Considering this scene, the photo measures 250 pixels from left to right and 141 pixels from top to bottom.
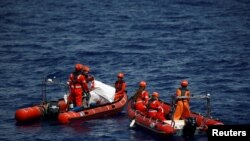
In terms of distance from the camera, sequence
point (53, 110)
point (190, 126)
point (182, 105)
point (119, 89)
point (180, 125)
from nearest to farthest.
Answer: point (190, 126) → point (180, 125) → point (182, 105) → point (53, 110) → point (119, 89)

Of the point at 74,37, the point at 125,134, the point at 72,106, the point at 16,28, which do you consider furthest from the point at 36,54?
the point at 125,134

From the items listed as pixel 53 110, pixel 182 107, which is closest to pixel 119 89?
pixel 53 110

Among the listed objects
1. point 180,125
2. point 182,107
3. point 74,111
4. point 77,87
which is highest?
point 77,87

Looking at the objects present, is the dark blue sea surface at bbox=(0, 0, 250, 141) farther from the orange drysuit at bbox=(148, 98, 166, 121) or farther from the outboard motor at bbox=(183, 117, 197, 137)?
the outboard motor at bbox=(183, 117, 197, 137)

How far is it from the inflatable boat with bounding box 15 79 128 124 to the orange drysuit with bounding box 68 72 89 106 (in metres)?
0.51

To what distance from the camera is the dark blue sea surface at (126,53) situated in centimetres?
2867

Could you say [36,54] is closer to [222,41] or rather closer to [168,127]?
[222,41]

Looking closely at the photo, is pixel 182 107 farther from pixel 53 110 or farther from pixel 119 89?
pixel 53 110

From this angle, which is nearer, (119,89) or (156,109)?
(156,109)

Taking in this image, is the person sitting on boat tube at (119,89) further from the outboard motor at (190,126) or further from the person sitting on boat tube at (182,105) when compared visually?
the outboard motor at (190,126)

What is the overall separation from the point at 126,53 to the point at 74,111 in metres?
19.1

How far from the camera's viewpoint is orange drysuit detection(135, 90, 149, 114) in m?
27.2

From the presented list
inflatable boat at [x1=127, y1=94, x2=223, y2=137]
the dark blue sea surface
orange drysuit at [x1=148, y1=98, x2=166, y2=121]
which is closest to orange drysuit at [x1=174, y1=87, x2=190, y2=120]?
inflatable boat at [x1=127, y1=94, x2=223, y2=137]

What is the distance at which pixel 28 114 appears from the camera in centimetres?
2723
